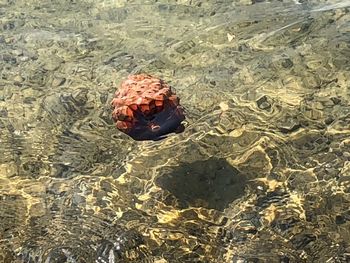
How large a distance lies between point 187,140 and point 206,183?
652 millimetres

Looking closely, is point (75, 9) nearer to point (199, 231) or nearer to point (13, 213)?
point (13, 213)

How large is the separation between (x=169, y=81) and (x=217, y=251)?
261 cm

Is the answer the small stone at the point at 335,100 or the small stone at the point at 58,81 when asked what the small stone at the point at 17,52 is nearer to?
the small stone at the point at 58,81

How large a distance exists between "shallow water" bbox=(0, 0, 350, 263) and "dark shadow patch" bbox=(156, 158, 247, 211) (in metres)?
0.01

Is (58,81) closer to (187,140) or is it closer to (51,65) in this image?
(51,65)

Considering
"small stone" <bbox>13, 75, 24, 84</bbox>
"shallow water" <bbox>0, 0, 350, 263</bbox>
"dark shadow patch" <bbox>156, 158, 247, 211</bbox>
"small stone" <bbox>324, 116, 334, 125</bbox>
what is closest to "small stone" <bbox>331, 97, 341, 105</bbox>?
"shallow water" <bbox>0, 0, 350, 263</bbox>

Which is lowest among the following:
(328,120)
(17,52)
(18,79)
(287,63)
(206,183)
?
(206,183)

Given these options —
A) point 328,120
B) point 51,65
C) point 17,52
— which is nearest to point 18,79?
point 51,65

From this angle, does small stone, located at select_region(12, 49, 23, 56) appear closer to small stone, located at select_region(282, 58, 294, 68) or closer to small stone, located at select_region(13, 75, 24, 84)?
small stone, located at select_region(13, 75, 24, 84)

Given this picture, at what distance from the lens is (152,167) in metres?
5.24

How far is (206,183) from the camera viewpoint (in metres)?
5.01

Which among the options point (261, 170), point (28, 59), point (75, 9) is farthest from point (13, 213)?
point (75, 9)

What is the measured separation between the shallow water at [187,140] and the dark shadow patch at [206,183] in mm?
14

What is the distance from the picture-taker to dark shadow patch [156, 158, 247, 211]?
16.0ft
